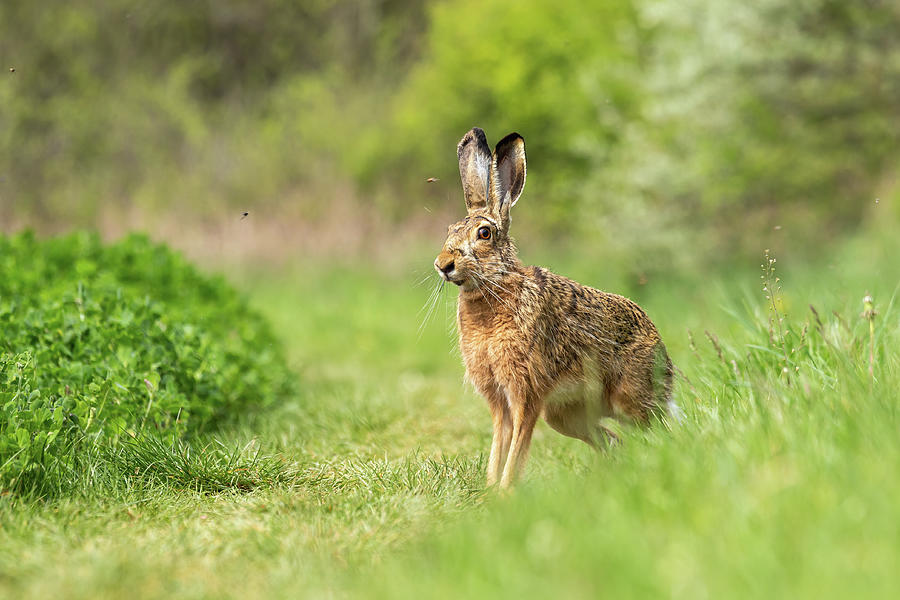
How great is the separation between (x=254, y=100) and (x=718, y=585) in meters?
24.7

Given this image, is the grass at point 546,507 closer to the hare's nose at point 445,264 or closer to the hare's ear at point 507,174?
the hare's nose at point 445,264

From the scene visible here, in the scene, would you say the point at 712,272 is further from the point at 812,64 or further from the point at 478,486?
the point at 478,486

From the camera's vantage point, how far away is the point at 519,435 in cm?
455

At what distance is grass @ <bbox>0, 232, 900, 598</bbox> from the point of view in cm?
278

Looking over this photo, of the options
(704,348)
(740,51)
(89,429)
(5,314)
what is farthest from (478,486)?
(740,51)

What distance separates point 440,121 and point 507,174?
1510 cm

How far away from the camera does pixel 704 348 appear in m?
5.52

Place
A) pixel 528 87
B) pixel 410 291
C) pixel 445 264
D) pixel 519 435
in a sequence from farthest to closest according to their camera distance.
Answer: pixel 528 87
pixel 410 291
pixel 519 435
pixel 445 264

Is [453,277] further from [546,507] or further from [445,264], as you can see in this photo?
[546,507]

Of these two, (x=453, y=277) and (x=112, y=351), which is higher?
(x=453, y=277)

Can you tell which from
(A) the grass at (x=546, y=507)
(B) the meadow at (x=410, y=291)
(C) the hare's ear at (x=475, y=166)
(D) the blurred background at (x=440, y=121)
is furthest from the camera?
(D) the blurred background at (x=440, y=121)

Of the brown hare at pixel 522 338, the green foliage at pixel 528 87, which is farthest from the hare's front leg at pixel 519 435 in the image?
the green foliage at pixel 528 87

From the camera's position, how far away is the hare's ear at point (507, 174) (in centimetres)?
472

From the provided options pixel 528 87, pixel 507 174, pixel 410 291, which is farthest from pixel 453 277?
pixel 528 87
